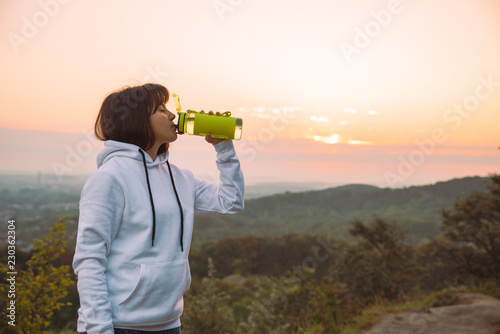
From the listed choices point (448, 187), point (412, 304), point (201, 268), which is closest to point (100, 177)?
point (412, 304)

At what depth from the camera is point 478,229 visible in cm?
849

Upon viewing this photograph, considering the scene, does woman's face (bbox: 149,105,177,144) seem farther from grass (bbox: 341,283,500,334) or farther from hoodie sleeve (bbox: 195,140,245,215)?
grass (bbox: 341,283,500,334)

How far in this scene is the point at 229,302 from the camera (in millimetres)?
11891

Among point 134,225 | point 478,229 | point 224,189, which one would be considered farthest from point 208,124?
point 478,229

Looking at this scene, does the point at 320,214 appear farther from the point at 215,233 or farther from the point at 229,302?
the point at 229,302

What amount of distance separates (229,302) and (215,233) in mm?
5915

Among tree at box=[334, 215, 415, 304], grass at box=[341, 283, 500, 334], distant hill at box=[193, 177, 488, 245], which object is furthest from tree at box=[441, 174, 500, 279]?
distant hill at box=[193, 177, 488, 245]

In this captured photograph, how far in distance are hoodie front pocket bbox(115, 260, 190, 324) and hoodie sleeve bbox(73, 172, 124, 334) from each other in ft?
0.31

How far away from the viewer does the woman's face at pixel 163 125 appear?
1.59 m

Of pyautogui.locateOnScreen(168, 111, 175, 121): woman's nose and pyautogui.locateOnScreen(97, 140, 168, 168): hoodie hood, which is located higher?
pyautogui.locateOnScreen(168, 111, 175, 121): woman's nose

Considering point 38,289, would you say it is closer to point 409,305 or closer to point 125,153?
point 125,153

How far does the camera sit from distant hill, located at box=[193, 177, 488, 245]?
17625mm

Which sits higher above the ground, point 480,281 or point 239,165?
point 239,165

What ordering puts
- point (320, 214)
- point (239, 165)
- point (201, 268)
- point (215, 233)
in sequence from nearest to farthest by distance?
point (239, 165), point (201, 268), point (215, 233), point (320, 214)
